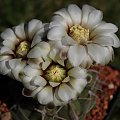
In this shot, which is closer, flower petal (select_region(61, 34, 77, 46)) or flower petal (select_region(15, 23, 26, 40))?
flower petal (select_region(61, 34, 77, 46))

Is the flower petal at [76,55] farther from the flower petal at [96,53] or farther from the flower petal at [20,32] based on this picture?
the flower petal at [20,32]

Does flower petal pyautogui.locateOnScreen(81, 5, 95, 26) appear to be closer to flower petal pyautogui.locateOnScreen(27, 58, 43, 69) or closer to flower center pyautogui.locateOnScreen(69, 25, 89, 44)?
flower center pyautogui.locateOnScreen(69, 25, 89, 44)

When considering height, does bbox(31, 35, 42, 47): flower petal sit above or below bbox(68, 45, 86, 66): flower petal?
above

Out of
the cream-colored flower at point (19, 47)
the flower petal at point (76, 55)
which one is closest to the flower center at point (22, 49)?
the cream-colored flower at point (19, 47)

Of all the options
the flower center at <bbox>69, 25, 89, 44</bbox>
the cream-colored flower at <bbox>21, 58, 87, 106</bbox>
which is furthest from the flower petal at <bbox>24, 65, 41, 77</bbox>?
the flower center at <bbox>69, 25, 89, 44</bbox>

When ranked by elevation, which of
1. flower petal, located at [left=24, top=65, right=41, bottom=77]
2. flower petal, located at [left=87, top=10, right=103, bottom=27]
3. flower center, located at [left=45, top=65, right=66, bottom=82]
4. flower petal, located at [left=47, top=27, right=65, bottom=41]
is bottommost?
flower center, located at [left=45, top=65, right=66, bottom=82]

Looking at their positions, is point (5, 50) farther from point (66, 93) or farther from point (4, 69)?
point (66, 93)

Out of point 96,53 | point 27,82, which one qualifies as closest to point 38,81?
point 27,82

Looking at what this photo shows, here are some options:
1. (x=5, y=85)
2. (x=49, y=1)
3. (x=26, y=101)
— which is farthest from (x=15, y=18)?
(x=26, y=101)
